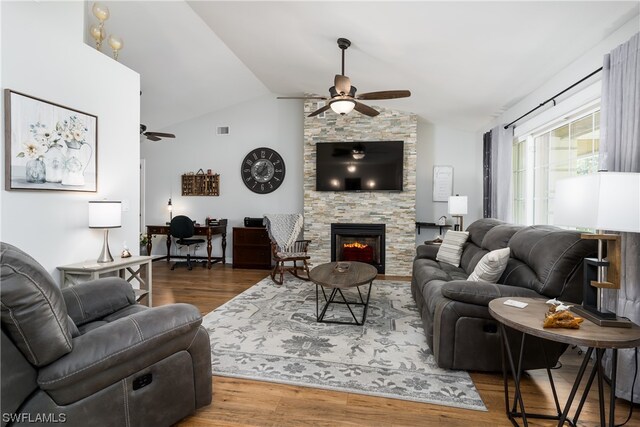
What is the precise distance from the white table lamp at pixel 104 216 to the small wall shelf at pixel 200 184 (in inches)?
141

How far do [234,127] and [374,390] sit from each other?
218 inches

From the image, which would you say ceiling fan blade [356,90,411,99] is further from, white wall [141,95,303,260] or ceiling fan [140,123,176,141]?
ceiling fan [140,123,176,141]

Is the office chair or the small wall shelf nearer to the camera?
the office chair

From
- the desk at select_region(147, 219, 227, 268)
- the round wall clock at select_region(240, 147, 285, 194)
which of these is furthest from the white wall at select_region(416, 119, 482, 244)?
the desk at select_region(147, 219, 227, 268)

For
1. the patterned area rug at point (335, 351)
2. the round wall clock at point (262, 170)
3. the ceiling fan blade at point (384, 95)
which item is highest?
the ceiling fan blade at point (384, 95)

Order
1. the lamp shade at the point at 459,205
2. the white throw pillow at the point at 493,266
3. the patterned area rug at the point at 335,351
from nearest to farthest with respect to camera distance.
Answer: the patterned area rug at the point at 335,351 < the white throw pillow at the point at 493,266 < the lamp shade at the point at 459,205

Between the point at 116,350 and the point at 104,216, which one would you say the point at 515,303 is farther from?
the point at 104,216

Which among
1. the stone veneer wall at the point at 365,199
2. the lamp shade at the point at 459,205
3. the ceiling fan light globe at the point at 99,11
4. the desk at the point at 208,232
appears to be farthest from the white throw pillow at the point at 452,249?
the ceiling fan light globe at the point at 99,11

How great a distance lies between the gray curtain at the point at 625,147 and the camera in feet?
6.15

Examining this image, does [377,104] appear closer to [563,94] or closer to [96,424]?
[563,94]

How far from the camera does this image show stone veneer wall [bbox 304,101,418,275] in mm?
5297

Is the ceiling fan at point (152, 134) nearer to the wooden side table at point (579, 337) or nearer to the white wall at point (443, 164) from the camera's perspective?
the white wall at point (443, 164)

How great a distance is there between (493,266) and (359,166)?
3301 mm

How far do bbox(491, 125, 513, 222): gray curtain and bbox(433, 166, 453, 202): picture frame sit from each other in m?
1.28
